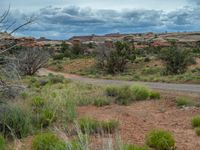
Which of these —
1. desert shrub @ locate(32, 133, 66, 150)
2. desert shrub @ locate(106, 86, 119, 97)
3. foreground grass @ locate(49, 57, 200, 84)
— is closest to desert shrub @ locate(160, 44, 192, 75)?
foreground grass @ locate(49, 57, 200, 84)

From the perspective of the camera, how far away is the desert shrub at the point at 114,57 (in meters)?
49.0

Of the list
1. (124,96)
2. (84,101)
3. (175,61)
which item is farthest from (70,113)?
(175,61)

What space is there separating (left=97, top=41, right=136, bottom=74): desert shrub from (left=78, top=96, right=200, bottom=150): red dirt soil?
100 feet

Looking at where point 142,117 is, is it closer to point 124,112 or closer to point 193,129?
point 124,112

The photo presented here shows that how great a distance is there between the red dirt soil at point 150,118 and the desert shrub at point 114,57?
100 ft

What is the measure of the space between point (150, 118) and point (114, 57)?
115 ft

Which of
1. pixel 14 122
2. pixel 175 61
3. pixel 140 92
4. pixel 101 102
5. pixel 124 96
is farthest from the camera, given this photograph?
pixel 175 61

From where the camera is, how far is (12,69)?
13.9 meters

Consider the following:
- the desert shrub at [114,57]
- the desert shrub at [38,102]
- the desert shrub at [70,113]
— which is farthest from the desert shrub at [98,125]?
the desert shrub at [114,57]

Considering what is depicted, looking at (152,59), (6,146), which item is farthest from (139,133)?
(152,59)

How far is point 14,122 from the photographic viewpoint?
38.3 ft

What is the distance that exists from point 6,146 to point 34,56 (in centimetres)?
3485

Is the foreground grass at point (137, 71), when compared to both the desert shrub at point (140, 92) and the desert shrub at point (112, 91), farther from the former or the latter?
the desert shrub at point (112, 91)

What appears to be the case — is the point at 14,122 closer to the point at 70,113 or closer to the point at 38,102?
the point at 70,113
